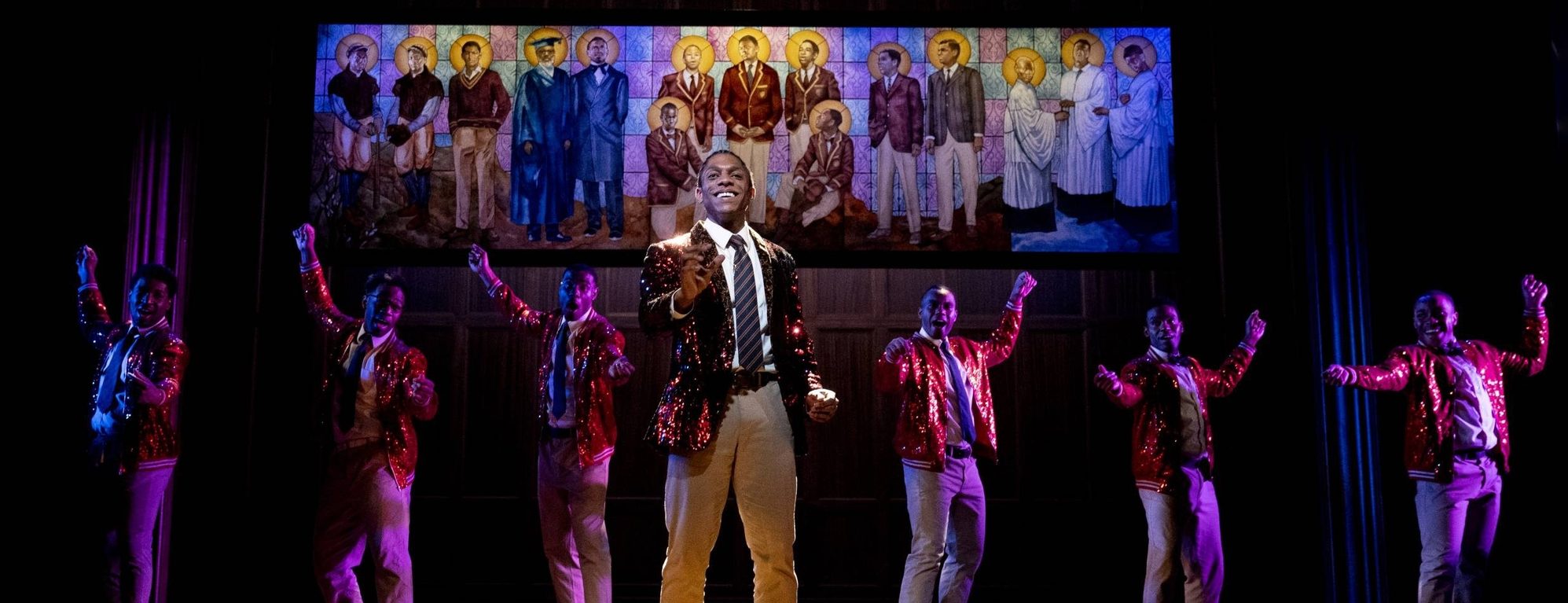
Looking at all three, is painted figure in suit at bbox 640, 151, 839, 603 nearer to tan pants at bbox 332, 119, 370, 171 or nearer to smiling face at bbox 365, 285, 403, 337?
smiling face at bbox 365, 285, 403, 337

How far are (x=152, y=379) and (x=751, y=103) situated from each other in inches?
101

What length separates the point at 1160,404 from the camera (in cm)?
436

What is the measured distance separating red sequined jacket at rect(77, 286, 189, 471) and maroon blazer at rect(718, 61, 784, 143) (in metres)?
2.34

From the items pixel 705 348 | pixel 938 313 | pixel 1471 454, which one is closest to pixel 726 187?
pixel 705 348

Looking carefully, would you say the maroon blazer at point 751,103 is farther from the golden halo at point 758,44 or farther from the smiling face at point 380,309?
the smiling face at point 380,309

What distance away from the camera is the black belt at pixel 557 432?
Result: 13.8ft

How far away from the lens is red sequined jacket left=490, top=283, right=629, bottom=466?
4180mm

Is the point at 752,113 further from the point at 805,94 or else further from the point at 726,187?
the point at 726,187

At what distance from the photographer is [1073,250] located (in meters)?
4.84

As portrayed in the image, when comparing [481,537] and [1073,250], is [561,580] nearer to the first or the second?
[481,537]

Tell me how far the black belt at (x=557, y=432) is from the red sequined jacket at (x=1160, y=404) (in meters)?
2.08

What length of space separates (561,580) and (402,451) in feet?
2.49

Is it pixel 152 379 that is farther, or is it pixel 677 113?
pixel 677 113

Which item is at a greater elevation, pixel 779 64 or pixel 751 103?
pixel 779 64
